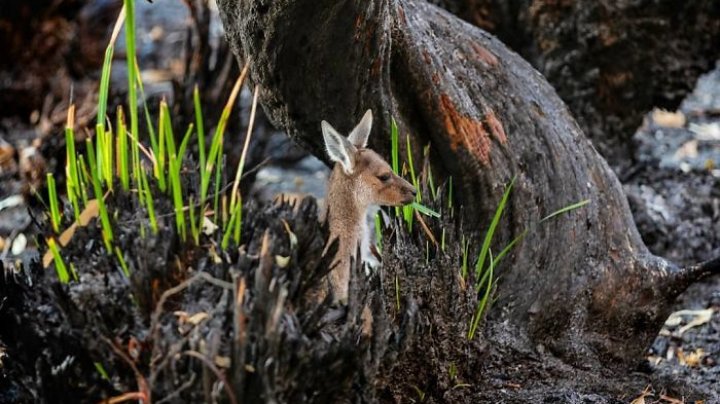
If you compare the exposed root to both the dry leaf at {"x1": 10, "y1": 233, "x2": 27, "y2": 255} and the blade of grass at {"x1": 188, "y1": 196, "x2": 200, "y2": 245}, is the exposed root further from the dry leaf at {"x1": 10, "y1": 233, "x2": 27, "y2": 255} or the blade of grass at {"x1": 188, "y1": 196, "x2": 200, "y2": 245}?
the dry leaf at {"x1": 10, "y1": 233, "x2": 27, "y2": 255}

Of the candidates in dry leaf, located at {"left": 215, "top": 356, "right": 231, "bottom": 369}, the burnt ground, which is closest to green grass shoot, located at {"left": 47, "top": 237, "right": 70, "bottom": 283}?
the burnt ground

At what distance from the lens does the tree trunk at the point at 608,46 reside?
5.79 m

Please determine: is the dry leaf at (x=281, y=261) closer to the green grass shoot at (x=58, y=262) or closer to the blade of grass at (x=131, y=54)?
the blade of grass at (x=131, y=54)

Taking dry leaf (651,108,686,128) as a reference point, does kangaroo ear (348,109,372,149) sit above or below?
above

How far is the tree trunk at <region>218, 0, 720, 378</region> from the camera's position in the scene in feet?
10.9

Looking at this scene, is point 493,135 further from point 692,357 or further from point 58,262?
point 58,262

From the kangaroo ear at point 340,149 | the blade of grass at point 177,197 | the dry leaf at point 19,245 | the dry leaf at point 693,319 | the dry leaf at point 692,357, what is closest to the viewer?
the blade of grass at point 177,197

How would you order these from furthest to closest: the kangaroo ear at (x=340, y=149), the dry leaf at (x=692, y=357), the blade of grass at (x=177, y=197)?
1. the dry leaf at (x=692, y=357)
2. the kangaroo ear at (x=340, y=149)
3. the blade of grass at (x=177, y=197)

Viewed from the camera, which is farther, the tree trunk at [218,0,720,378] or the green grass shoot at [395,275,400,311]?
the tree trunk at [218,0,720,378]

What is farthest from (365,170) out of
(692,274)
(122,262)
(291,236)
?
(692,274)

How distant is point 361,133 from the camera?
3445mm

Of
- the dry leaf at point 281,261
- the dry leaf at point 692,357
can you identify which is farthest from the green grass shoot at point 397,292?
the dry leaf at point 692,357

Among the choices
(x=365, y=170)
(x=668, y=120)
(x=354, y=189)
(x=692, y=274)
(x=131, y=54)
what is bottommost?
(x=668, y=120)

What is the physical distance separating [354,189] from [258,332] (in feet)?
4.35
